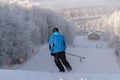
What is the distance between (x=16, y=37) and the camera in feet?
135

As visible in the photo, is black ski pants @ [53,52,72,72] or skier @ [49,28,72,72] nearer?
skier @ [49,28,72,72]

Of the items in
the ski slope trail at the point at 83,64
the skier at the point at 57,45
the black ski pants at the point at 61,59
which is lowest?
the ski slope trail at the point at 83,64

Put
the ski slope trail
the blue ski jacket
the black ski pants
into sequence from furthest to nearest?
1. the ski slope trail
2. the black ski pants
3. the blue ski jacket

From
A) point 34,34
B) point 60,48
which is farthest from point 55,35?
point 34,34

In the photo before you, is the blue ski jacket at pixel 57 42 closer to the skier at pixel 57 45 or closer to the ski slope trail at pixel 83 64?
the skier at pixel 57 45

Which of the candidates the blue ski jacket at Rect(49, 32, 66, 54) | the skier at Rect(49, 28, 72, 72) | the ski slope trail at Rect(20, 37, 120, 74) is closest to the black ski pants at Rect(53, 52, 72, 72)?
A: the skier at Rect(49, 28, 72, 72)

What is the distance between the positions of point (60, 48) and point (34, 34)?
168 ft

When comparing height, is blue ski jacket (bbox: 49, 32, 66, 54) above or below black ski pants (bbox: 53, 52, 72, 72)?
above

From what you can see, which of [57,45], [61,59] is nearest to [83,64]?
[61,59]

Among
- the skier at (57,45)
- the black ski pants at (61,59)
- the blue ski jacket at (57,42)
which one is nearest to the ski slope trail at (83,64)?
the black ski pants at (61,59)

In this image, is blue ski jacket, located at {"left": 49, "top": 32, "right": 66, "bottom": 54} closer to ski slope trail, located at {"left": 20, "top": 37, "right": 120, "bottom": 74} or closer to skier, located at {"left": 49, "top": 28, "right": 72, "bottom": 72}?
skier, located at {"left": 49, "top": 28, "right": 72, "bottom": 72}

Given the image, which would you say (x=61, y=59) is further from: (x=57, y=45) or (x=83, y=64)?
(x=83, y=64)

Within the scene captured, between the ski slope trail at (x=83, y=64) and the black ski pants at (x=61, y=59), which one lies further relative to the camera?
the ski slope trail at (x=83, y=64)

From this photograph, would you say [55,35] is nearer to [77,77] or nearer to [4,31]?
[77,77]
